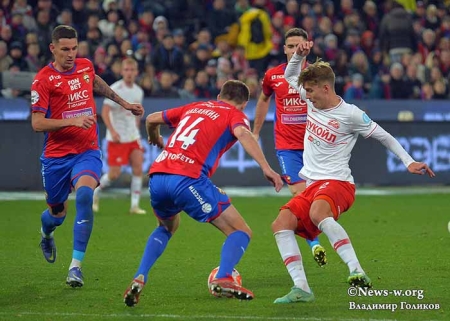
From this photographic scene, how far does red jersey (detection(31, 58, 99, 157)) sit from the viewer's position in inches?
388

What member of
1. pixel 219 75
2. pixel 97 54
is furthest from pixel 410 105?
pixel 97 54

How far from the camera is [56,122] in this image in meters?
9.62

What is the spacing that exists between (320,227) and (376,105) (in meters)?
12.5

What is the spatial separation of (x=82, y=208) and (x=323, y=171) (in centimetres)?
232

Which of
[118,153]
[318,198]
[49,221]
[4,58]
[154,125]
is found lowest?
[118,153]

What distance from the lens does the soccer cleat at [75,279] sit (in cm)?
922

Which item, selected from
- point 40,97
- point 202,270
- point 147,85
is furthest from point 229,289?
point 147,85

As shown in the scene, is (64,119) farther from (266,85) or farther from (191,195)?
(266,85)

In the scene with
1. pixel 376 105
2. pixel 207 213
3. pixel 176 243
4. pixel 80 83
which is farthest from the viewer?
pixel 376 105

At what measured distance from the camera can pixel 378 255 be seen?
11391 millimetres

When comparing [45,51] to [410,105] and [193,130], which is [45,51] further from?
[193,130]

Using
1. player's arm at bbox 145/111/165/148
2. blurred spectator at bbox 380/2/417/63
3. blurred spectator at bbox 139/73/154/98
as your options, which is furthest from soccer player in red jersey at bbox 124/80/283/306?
blurred spectator at bbox 380/2/417/63

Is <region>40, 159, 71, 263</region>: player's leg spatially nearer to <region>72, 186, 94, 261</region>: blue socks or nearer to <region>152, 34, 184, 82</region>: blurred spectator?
<region>72, 186, 94, 261</region>: blue socks

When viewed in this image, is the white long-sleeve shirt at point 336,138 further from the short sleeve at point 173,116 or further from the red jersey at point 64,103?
the red jersey at point 64,103
